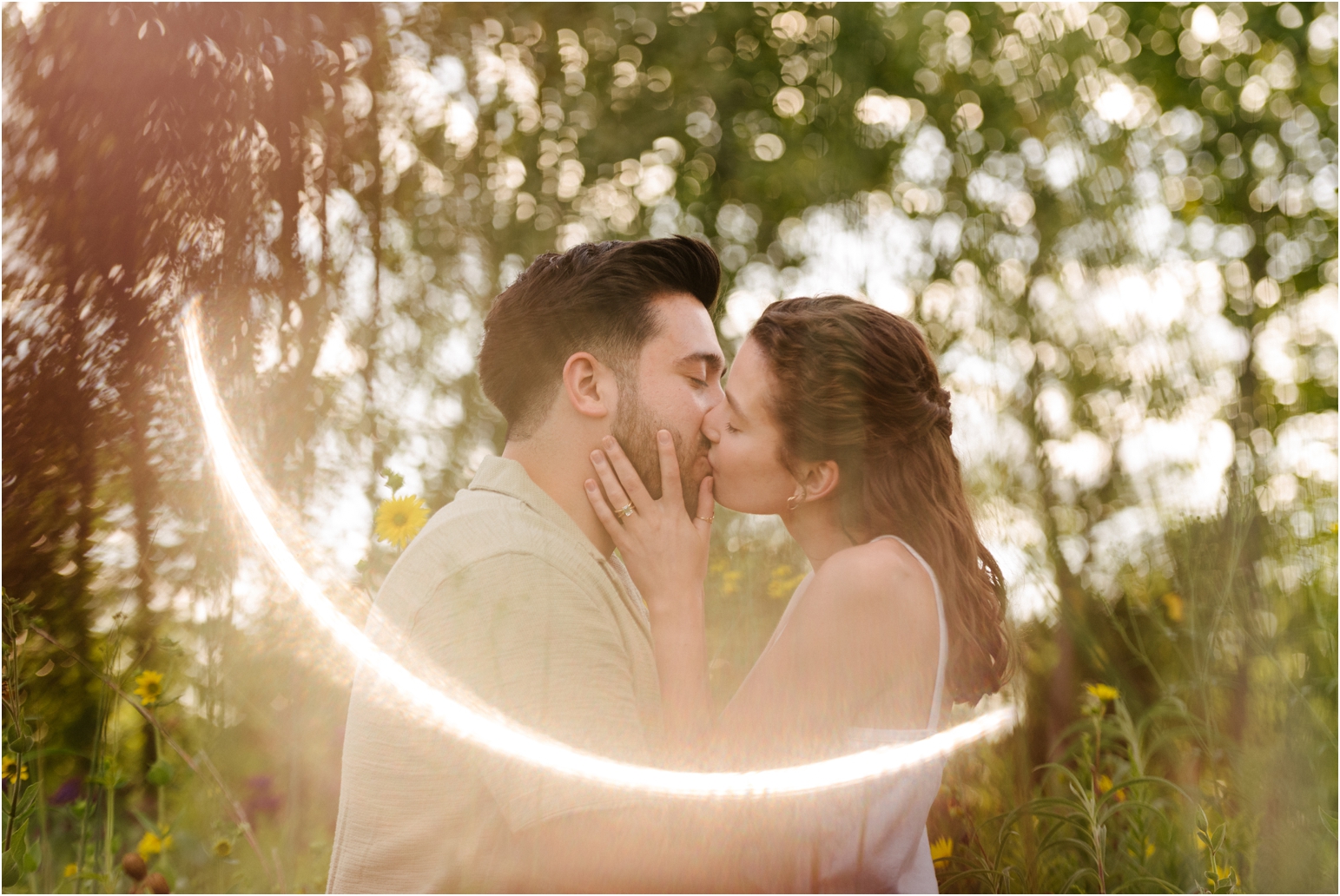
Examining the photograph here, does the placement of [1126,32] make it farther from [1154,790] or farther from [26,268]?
[26,268]

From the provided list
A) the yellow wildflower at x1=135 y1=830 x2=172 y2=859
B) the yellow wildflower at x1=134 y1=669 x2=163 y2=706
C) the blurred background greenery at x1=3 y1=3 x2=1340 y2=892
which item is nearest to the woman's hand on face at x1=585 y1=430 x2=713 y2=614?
the blurred background greenery at x1=3 y1=3 x2=1340 y2=892

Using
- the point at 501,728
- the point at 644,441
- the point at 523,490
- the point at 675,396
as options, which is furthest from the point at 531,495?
the point at 501,728

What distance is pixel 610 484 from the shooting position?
261 cm

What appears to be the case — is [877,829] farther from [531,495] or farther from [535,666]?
[531,495]

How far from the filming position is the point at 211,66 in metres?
3.16

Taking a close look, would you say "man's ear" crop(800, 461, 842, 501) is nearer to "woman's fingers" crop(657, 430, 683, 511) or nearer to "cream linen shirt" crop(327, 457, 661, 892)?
"woman's fingers" crop(657, 430, 683, 511)

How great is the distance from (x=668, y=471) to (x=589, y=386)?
1.20 feet

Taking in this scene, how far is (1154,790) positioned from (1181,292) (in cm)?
197

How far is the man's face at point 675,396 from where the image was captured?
8.85 feet

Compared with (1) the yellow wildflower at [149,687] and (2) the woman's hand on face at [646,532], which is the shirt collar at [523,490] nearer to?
(2) the woman's hand on face at [646,532]

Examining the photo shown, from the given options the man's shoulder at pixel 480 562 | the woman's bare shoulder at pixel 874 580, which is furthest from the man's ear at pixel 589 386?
the woman's bare shoulder at pixel 874 580

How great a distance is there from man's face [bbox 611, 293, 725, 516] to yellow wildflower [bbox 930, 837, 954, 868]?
1522 mm

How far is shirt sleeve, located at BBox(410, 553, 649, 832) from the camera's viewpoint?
1.86 meters

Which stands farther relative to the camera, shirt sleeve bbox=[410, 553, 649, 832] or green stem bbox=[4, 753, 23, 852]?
green stem bbox=[4, 753, 23, 852]
